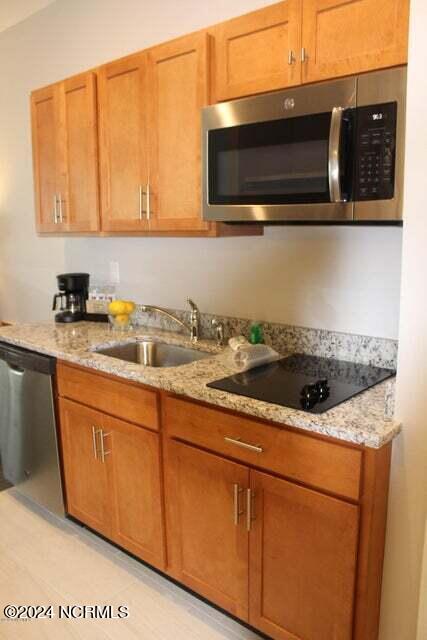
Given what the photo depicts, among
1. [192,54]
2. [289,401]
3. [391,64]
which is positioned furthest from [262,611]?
[192,54]

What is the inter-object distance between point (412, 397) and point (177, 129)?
1.36 m

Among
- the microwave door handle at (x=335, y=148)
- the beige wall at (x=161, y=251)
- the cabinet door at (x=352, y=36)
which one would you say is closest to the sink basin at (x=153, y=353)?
the beige wall at (x=161, y=251)

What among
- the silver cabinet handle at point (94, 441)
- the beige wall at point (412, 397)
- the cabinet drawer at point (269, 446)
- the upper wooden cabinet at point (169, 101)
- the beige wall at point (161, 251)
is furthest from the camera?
the silver cabinet handle at point (94, 441)

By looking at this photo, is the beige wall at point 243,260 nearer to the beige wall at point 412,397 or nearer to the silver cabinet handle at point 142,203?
the beige wall at point 412,397

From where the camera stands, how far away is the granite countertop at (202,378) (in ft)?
4.57

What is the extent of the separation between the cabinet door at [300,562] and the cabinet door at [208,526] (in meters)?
0.06

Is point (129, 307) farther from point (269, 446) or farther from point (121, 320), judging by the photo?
point (269, 446)

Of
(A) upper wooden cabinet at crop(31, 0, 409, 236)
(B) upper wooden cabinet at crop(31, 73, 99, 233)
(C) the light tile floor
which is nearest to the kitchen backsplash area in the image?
(A) upper wooden cabinet at crop(31, 0, 409, 236)

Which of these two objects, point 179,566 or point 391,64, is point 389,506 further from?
point 391,64

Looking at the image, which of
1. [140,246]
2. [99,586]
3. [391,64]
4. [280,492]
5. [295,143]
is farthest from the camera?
[140,246]

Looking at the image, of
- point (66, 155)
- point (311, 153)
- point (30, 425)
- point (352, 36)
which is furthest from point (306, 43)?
point (30, 425)

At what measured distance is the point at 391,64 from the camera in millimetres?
1439

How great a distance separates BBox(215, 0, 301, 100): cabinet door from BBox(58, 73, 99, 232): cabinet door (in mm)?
799

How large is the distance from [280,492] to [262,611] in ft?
1.53
